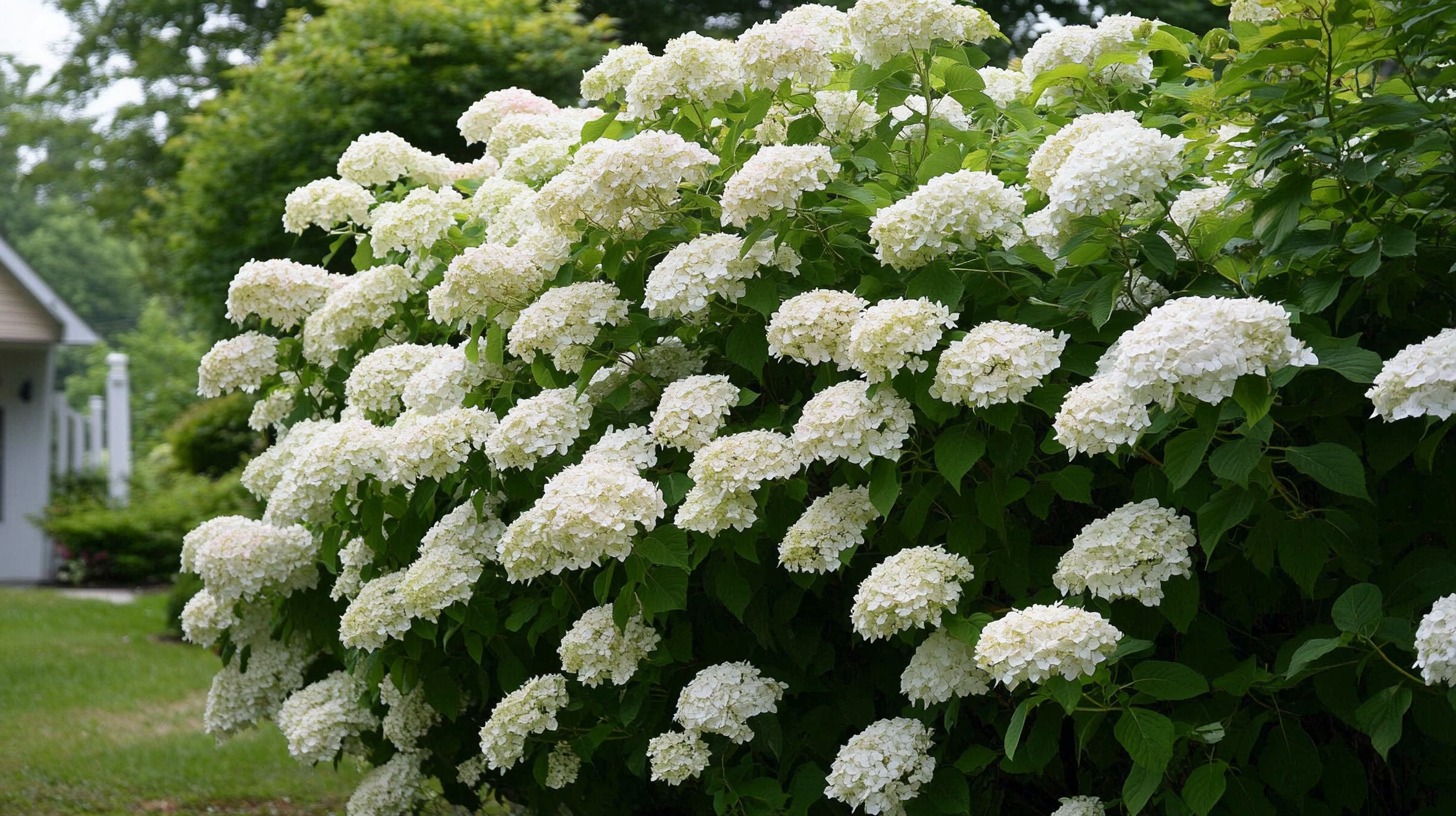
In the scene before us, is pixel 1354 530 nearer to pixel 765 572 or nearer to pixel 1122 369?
pixel 1122 369

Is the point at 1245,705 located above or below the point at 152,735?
above

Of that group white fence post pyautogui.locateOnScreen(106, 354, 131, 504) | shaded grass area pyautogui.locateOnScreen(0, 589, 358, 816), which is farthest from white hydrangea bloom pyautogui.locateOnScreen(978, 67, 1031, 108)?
white fence post pyautogui.locateOnScreen(106, 354, 131, 504)

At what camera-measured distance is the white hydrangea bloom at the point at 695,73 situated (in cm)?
312

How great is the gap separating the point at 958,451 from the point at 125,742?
628 centimetres

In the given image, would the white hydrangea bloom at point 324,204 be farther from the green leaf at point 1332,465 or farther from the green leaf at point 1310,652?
Answer: the green leaf at point 1310,652

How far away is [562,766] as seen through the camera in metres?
3.37

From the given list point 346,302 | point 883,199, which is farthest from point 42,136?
point 883,199

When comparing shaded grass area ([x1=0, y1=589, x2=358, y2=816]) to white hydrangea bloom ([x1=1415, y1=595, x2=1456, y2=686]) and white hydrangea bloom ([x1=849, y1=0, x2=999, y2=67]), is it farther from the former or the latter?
white hydrangea bloom ([x1=1415, y1=595, x2=1456, y2=686])

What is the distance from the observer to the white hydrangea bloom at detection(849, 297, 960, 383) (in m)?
2.54

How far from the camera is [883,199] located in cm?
291

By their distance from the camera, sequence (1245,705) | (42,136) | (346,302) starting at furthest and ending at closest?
(42,136) → (346,302) → (1245,705)

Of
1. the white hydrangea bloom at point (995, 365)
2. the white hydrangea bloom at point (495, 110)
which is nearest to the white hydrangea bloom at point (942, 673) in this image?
the white hydrangea bloom at point (995, 365)

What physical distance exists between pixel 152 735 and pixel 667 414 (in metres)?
5.82

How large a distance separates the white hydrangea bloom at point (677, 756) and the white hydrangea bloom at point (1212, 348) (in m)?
1.28
